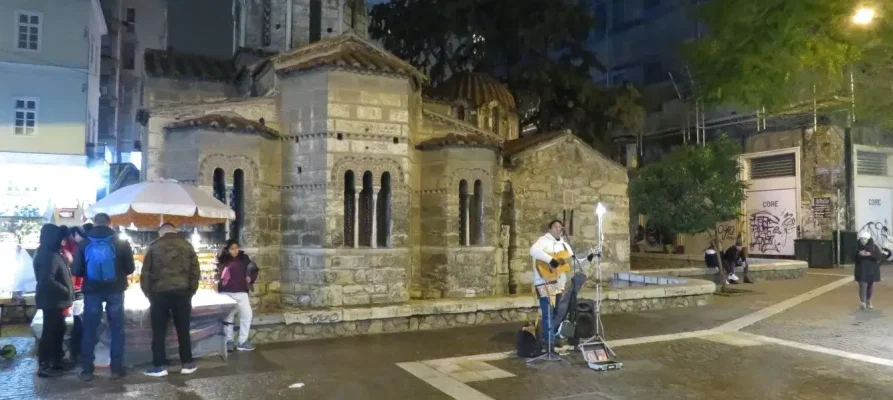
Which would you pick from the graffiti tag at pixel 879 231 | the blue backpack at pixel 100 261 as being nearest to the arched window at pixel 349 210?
the blue backpack at pixel 100 261

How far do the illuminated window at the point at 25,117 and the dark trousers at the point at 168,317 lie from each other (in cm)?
1954

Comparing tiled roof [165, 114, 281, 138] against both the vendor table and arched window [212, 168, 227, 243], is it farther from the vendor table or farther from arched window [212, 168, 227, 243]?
the vendor table

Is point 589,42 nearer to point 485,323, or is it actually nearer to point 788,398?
point 485,323

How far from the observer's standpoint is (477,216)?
534 inches

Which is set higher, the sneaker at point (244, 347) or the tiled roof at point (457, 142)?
the tiled roof at point (457, 142)

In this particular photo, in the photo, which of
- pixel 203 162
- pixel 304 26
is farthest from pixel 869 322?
pixel 304 26

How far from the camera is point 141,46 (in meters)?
39.4

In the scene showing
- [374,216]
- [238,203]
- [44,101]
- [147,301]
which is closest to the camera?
[147,301]

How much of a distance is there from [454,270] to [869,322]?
7.46 metres

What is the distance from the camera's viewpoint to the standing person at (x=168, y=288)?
7.40m

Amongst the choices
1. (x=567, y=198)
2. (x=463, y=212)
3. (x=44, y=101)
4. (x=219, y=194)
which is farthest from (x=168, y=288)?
(x=44, y=101)

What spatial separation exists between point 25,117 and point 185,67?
359 inches

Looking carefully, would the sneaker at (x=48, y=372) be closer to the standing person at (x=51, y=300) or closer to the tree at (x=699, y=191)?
the standing person at (x=51, y=300)

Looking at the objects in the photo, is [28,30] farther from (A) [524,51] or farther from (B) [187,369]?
(B) [187,369]
